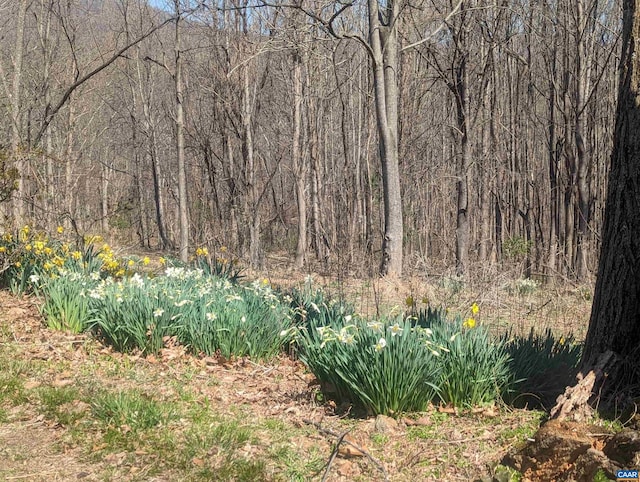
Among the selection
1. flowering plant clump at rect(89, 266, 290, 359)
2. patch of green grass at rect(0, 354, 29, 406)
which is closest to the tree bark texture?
flowering plant clump at rect(89, 266, 290, 359)

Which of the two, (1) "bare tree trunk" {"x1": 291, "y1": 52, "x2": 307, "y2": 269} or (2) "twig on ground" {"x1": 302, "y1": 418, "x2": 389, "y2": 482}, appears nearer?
(2) "twig on ground" {"x1": 302, "y1": 418, "x2": 389, "y2": 482}

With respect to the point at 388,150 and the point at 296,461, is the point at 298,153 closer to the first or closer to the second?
the point at 388,150

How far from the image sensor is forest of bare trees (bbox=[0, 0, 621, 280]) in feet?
32.0

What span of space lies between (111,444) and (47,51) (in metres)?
12.3

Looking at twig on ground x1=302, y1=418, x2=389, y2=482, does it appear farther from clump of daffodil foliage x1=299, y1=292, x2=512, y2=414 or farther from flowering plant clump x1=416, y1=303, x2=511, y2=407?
flowering plant clump x1=416, y1=303, x2=511, y2=407

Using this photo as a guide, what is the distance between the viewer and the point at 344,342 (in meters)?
3.80

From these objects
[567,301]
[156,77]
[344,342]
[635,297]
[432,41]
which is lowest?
[567,301]

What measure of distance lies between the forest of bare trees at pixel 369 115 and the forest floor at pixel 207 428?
3.26 m

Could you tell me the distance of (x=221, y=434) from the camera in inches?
133

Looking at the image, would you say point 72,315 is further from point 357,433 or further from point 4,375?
point 357,433

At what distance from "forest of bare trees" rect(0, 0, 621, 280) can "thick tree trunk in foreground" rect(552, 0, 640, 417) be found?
14.0 feet

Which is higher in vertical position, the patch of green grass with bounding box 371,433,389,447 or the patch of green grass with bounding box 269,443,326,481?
the patch of green grass with bounding box 371,433,389,447

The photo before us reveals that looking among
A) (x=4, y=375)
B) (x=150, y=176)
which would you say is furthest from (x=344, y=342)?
(x=150, y=176)

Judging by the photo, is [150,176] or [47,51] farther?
[150,176]
